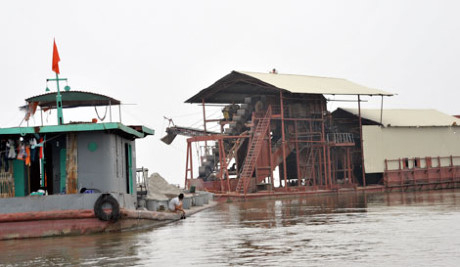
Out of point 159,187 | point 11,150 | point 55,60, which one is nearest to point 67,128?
point 11,150

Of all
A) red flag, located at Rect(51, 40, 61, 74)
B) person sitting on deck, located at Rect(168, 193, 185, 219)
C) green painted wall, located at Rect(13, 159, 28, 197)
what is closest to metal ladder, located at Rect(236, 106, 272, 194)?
person sitting on deck, located at Rect(168, 193, 185, 219)

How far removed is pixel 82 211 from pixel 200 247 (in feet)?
19.3

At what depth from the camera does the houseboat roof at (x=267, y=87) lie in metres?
47.2

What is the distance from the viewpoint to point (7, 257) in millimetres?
16469

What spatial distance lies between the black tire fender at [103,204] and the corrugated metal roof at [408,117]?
1428 inches

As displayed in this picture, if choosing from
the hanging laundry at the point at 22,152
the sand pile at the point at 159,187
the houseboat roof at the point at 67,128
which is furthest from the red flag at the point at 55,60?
the sand pile at the point at 159,187

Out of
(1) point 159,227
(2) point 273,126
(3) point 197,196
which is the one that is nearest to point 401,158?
(2) point 273,126

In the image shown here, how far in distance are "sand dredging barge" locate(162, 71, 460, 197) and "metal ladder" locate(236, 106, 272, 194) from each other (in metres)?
0.07

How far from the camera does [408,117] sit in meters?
59.2

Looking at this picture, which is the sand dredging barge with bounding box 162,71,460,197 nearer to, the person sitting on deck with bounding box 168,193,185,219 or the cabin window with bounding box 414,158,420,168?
the cabin window with bounding box 414,158,420,168

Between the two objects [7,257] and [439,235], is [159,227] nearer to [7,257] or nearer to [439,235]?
[7,257]

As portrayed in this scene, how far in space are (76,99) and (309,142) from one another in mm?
27089

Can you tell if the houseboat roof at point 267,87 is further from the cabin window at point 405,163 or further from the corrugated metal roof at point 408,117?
the cabin window at point 405,163

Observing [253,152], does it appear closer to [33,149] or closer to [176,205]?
[176,205]
